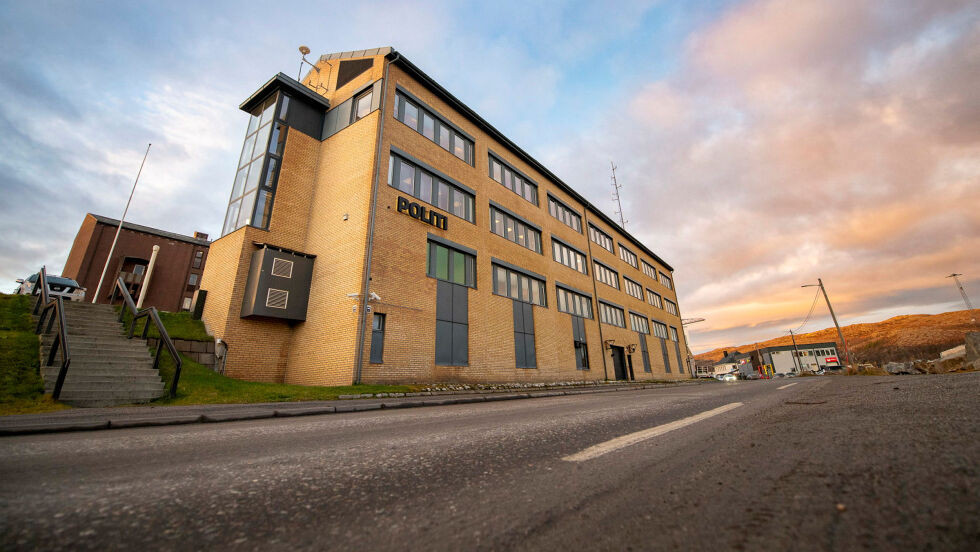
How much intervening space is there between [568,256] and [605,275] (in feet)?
20.2

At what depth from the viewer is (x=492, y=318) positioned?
62.4 ft

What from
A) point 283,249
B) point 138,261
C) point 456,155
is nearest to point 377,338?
point 283,249

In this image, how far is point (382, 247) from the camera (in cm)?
1509

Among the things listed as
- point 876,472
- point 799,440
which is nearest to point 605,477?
point 876,472

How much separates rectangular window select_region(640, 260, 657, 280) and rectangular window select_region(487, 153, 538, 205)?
838 inches

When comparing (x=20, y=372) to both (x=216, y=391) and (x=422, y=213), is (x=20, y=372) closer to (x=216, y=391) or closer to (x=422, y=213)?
(x=216, y=391)

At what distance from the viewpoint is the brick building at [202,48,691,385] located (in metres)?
14.6

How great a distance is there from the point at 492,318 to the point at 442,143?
9480mm

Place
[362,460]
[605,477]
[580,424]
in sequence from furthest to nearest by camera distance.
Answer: [580,424], [362,460], [605,477]

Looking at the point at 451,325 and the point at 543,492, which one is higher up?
the point at 451,325

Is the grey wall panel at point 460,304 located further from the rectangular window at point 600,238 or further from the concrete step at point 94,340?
the rectangular window at point 600,238

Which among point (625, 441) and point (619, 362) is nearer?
point (625, 441)

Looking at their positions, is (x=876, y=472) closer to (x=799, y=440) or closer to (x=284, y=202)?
(x=799, y=440)

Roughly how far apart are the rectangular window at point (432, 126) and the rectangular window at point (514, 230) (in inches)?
135
